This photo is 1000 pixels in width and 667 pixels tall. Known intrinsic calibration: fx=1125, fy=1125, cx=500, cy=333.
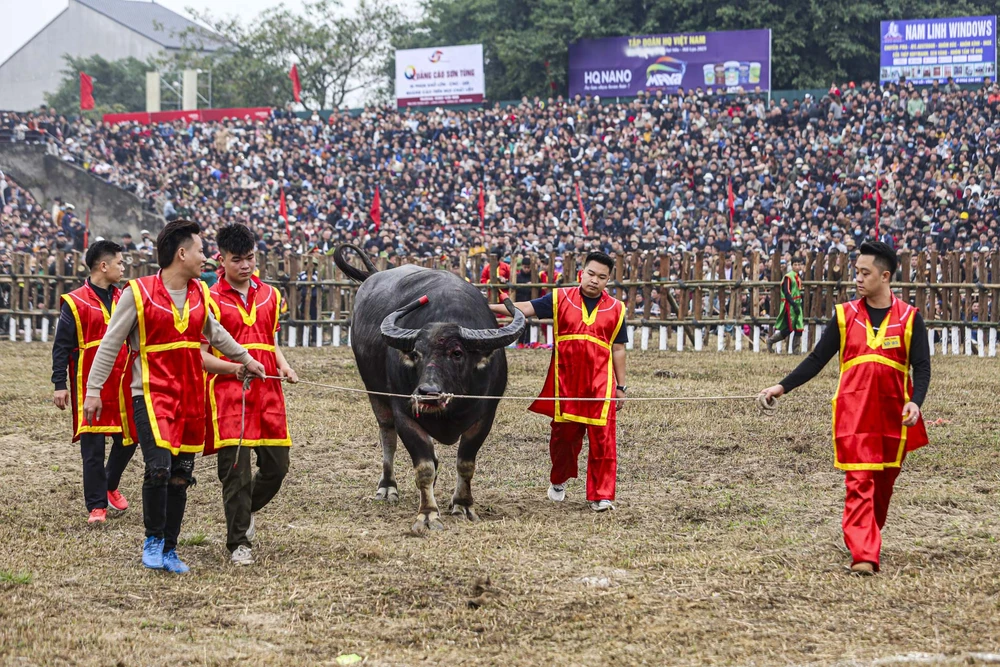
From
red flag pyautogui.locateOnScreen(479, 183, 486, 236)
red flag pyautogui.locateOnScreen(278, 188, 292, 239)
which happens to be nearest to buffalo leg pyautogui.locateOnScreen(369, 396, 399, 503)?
red flag pyautogui.locateOnScreen(479, 183, 486, 236)

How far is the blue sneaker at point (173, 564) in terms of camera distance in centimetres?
613

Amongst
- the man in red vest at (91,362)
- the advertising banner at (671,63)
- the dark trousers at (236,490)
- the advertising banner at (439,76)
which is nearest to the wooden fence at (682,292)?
the man in red vest at (91,362)

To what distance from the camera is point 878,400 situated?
20.4 feet

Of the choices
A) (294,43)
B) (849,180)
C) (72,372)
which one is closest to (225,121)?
(294,43)

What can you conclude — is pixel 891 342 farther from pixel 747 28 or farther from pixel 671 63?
pixel 747 28

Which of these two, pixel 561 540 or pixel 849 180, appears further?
pixel 849 180

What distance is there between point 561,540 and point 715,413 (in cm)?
528

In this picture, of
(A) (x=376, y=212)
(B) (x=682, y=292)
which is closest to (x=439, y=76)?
(A) (x=376, y=212)

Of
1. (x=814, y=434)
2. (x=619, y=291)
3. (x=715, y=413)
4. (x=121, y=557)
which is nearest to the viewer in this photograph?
(x=121, y=557)

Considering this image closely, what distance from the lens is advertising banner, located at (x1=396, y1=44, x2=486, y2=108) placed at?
129 feet

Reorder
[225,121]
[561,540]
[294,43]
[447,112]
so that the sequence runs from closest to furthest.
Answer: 1. [561,540]
2. [447,112]
3. [225,121]
4. [294,43]

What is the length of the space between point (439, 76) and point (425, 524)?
112 feet

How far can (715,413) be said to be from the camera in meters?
11.9

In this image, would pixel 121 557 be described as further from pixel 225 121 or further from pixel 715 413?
pixel 225 121
